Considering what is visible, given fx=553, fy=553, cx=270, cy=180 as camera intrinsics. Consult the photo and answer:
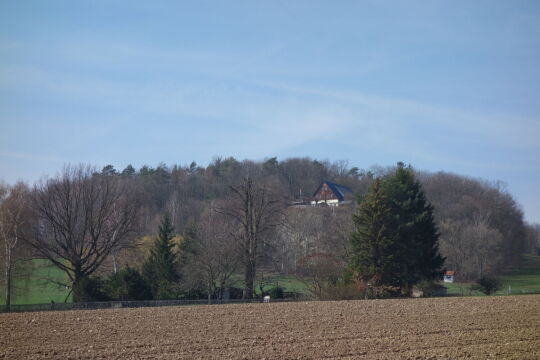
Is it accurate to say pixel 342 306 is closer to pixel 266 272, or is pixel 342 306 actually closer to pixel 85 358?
pixel 85 358

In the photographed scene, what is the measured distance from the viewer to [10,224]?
161ft

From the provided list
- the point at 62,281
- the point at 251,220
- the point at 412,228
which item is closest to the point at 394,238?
the point at 412,228

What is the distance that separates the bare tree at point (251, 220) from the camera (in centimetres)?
5494

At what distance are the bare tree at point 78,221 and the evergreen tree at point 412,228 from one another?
2667 centimetres

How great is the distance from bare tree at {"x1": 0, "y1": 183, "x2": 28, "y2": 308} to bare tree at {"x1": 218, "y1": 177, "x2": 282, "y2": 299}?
1983 cm

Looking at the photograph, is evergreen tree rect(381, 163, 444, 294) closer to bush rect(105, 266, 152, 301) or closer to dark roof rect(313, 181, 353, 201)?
bush rect(105, 266, 152, 301)

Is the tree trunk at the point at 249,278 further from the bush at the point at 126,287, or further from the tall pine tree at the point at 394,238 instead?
the tall pine tree at the point at 394,238

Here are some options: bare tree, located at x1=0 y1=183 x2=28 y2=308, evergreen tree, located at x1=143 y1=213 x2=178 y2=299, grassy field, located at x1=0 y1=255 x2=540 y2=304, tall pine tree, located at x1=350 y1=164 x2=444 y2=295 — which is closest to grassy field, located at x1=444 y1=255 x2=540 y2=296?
grassy field, located at x1=0 y1=255 x2=540 y2=304

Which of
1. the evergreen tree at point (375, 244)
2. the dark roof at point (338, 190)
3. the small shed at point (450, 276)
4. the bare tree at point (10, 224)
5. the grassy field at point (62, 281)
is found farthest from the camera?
the dark roof at point (338, 190)

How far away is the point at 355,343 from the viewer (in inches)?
770

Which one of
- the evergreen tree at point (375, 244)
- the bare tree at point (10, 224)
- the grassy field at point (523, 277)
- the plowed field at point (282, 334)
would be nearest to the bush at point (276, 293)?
the evergreen tree at point (375, 244)

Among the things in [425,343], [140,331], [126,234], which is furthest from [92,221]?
[425,343]

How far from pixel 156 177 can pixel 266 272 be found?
229ft

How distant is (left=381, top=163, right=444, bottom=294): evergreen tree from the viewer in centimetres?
5047
